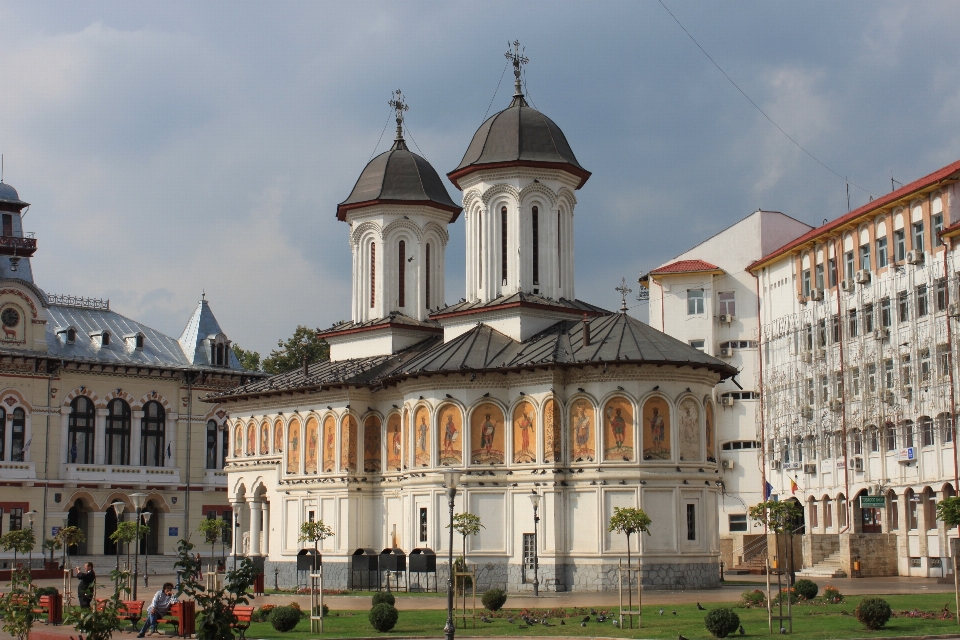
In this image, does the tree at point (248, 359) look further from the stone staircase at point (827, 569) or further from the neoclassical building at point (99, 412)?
the stone staircase at point (827, 569)

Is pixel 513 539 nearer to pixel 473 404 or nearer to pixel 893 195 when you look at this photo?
pixel 473 404

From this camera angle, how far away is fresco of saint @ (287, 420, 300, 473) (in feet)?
159

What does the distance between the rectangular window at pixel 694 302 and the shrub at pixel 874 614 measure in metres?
41.6

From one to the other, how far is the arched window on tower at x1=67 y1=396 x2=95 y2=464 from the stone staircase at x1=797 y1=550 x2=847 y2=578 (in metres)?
35.7

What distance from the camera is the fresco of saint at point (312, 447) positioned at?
4762cm

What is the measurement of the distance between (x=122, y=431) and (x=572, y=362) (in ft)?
110

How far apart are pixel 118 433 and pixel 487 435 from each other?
30107mm

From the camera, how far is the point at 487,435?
41.7 metres

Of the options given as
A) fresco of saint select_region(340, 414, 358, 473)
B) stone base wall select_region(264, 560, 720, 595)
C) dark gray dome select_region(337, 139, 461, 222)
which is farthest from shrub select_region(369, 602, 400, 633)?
dark gray dome select_region(337, 139, 461, 222)

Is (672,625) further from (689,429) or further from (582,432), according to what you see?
(689,429)

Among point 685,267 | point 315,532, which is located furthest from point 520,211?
point 685,267

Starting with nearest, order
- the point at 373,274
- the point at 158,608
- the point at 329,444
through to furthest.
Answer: the point at 158,608, the point at 329,444, the point at 373,274

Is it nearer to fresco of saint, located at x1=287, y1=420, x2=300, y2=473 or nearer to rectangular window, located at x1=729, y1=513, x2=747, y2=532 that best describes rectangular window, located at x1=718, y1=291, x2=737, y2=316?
rectangular window, located at x1=729, y1=513, x2=747, y2=532

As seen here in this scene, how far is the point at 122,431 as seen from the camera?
65.1 metres
